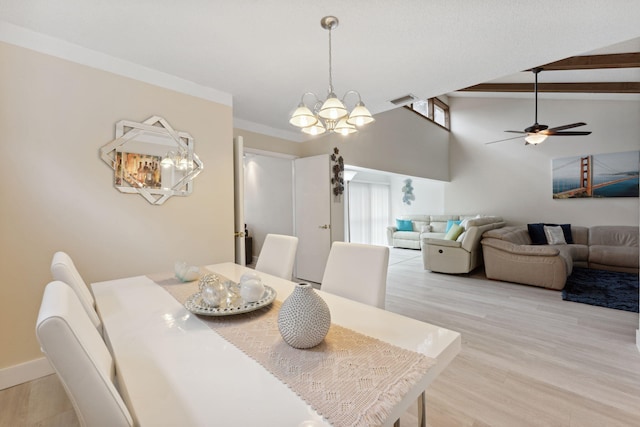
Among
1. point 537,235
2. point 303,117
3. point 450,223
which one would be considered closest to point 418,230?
point 450,223

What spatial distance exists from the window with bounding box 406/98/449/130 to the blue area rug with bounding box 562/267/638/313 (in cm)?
429

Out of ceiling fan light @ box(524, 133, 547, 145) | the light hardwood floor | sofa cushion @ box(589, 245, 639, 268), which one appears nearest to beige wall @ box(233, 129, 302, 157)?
the light hardwood floor

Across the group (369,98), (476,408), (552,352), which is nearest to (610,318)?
(552,352)

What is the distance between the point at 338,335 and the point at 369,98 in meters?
2.64

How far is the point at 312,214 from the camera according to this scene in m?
4.06

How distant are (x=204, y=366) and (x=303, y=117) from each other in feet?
4.52

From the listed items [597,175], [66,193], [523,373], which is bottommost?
[523,373]

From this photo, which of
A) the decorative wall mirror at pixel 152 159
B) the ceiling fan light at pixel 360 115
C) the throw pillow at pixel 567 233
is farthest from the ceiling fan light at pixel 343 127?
the throw pillow at pixel 567 233

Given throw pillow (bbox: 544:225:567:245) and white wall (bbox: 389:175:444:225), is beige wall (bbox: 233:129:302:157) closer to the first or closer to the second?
white wall (bbox: 389:175:444:225)

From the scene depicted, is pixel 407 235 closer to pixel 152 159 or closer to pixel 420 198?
pixel 420 198

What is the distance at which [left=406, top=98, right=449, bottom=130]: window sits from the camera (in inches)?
259

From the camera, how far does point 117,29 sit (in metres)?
1.84

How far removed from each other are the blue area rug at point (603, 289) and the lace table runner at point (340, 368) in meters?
3.70

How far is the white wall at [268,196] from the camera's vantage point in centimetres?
482
